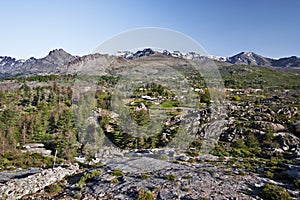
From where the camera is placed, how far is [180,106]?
62.3m

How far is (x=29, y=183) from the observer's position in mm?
13516

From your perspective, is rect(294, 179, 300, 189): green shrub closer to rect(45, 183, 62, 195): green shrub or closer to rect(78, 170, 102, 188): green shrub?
rect(78, 170, 102, 188): green shrub

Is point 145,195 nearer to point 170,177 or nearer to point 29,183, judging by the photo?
point 170,177

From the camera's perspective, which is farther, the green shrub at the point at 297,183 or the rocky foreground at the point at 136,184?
the green shrub at the point at 297,183

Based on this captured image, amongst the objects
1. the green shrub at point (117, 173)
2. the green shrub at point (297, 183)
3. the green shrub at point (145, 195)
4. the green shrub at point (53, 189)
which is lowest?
the green shrub at point (53, 189)

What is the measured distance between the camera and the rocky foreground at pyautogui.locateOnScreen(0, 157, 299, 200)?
41.1 feet

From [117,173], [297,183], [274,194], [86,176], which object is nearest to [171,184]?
[117,173]

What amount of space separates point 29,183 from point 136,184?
229 inches

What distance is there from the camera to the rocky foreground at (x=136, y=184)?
12.5 metres

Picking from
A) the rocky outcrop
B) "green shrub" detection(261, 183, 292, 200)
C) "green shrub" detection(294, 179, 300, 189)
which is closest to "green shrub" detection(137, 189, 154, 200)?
"green shrub" detection(261, 183, 292, 200)

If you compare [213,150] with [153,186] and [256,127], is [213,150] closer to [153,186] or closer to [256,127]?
[256,127]

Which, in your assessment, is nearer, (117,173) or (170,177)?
(170,177)

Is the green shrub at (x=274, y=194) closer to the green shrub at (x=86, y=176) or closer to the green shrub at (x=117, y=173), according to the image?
the green shrub at (x=117, y=173)

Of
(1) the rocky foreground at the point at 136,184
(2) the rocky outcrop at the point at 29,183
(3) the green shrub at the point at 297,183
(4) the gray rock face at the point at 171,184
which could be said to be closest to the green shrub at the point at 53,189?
(1) the rocky foreground at the point at 136,184
